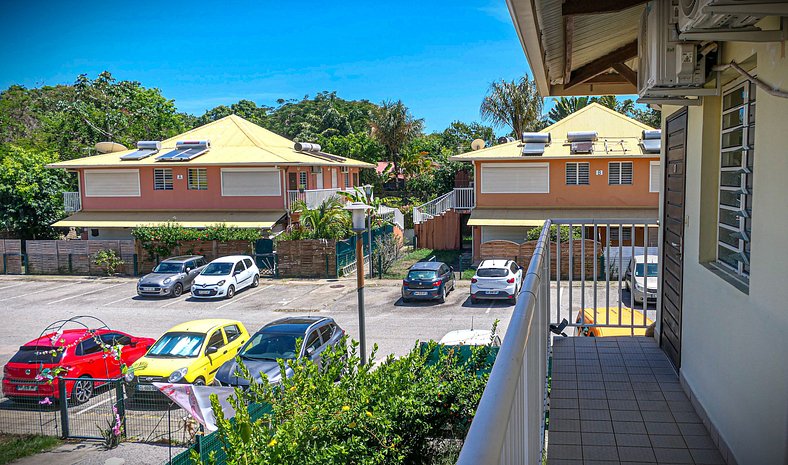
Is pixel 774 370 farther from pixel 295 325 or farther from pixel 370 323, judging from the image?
pixel 370 323

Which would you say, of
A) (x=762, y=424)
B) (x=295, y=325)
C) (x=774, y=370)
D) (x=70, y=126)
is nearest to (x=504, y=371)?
(x=774, y=370)

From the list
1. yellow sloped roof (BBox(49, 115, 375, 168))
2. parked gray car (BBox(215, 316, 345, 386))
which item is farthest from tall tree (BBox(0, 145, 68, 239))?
parked gray car (BBox(215, 316, 345, 386))

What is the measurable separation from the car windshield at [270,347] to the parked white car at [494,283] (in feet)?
33.0

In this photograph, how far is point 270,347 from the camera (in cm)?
1480

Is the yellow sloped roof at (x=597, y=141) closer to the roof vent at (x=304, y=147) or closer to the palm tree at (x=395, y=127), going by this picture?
the roof vent at (x=304, y=147)

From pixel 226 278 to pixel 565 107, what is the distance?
1146 inches

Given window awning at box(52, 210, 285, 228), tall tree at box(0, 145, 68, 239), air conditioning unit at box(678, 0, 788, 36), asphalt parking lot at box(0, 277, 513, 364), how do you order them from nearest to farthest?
air conditioning unit at box(678, 0, 788, 36), asphalt parking lot at box(0, 277, 513, 364), window awning at box(52, 210, 285, 228), tall tree at box(0, 145, 68, 239)

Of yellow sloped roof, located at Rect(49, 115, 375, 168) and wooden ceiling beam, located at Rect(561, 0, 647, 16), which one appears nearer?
wooden ceiling beam, located at Rect(561, 0, 647, 16)

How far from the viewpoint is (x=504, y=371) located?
1521 millimetres

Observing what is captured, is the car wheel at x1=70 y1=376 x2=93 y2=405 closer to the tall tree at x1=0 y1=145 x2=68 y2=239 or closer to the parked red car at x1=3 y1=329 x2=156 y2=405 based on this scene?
the parked red car at x1=3 y1=329 x2=156 y2=405

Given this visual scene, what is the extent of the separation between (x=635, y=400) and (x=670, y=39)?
111 inches

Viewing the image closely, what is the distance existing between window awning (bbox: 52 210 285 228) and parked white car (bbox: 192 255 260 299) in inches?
162

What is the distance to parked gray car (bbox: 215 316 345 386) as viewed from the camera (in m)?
14.0

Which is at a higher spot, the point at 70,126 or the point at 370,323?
the point at 70,126
